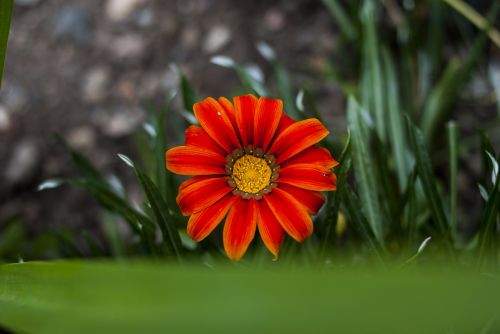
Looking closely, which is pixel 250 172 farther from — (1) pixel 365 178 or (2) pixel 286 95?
(2) pixel 286 95

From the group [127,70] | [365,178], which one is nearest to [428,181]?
[365,178]

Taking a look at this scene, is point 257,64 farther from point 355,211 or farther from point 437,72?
point 355,211

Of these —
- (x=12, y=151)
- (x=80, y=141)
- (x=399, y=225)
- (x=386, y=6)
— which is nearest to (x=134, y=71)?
(x=80, y=141)

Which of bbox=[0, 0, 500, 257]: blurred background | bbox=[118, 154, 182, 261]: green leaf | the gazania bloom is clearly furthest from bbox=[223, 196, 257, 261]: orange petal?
bbox=[0, 0, 500, 257]: blurred background

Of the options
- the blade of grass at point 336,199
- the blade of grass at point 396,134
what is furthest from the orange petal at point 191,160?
the blade of grass at point 396,134

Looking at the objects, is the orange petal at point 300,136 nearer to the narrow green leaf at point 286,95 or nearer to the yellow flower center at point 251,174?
the yellow flower center at point 251,174
